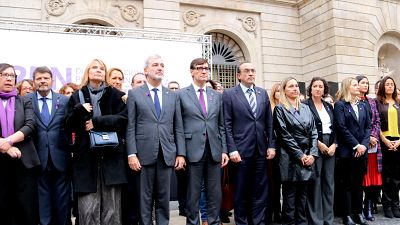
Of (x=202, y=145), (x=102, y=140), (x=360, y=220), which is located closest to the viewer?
(x=102, y=140)

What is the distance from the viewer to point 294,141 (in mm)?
5207

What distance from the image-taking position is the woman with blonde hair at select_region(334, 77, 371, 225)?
5.76 meters

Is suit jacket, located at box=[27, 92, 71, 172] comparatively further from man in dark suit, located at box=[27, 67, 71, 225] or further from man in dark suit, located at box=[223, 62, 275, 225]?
man in dark suit, located at box=[223, 62, 275, 225]

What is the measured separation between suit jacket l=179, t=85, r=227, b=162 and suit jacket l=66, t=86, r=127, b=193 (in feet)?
2.67

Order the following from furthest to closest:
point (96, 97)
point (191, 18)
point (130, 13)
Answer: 1. point (191, 18)
2. point (130, 13)
3. point (96, 97)

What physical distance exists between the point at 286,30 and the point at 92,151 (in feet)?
46.3

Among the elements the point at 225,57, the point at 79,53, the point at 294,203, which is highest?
the point at 225,57

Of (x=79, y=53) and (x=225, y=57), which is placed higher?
(x=225, y=57)

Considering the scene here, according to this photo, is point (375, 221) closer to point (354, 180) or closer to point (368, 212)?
point (368, 212)

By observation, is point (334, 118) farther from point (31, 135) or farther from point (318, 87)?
point (31, 135)

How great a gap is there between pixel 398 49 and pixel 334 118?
14.1m

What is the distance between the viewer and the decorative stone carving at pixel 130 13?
14.2 m

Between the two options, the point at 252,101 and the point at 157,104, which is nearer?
the point at 157,104

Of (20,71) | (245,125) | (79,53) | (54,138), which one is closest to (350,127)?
(245,125)
